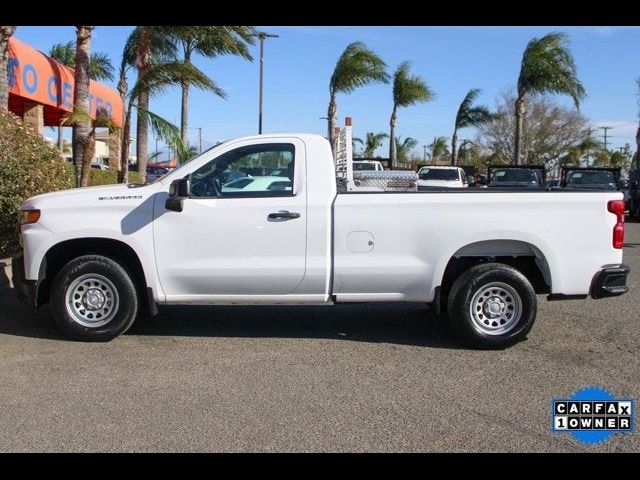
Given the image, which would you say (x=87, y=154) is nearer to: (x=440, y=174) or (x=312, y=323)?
(x=312, y=323)

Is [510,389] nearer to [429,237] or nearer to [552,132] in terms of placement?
[429,237]

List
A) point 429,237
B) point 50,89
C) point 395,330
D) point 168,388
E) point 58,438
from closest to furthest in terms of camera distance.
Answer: point 58,438 < point 168,388 < point 429,237 < point 395,330 < point 50,89

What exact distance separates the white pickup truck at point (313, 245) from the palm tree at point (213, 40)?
9319 millimetres

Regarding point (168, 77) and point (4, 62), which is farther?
point (168, 77)

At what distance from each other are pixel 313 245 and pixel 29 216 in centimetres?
269

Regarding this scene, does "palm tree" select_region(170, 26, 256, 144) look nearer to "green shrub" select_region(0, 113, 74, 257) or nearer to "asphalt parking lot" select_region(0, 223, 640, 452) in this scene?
"green shrub" select_region(0, 113, 74, 257)

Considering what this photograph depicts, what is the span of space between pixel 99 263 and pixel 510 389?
12.6ft

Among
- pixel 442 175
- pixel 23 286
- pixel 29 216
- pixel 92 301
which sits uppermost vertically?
pixel 442 175

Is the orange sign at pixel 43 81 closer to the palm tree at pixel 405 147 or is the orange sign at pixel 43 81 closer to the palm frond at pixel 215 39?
the palm frond at pixel 215 39

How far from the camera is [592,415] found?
480cm

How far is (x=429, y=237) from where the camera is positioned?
6.39 meters

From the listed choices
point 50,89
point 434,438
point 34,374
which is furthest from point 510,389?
point 50,89

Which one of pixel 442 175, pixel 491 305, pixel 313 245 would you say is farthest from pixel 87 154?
pixel 442 175

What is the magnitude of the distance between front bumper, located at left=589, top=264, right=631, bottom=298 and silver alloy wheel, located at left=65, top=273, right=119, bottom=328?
4500 mm
